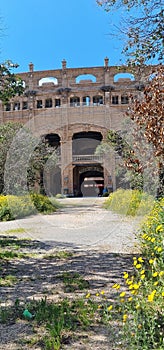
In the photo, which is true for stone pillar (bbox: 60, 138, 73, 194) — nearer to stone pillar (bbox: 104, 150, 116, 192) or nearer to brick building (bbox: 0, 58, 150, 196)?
brick building (bbox: 0, 58, 150, 196)

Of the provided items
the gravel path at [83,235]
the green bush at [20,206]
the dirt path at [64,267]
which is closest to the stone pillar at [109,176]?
the green bush at [20,206]

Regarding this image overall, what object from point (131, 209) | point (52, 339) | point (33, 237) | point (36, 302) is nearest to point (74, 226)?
point (33, 237)

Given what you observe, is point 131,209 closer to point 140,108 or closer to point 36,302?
point 140,108

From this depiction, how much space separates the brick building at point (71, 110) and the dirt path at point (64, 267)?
2518 cm

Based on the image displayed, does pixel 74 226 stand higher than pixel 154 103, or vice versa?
pixel 154 103

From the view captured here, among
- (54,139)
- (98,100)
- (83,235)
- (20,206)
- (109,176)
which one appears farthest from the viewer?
(54,139)

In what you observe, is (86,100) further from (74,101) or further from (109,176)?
(109,176)

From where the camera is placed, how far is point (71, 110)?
3459 centimetres

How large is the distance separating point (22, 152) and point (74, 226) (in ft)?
→ 25.2

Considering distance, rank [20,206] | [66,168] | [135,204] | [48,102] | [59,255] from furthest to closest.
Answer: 1. [48,102]
2. [66,168]
3. [20,206]
4. [135,204]
5. [59,255]

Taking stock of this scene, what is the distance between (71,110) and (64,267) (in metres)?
30.7

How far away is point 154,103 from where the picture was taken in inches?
189

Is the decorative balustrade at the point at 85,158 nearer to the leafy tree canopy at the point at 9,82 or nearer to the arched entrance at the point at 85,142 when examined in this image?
the arched entrance at the point at 85,142

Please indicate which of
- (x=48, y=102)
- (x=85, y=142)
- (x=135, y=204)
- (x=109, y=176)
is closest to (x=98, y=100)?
(x=85, y=142)
